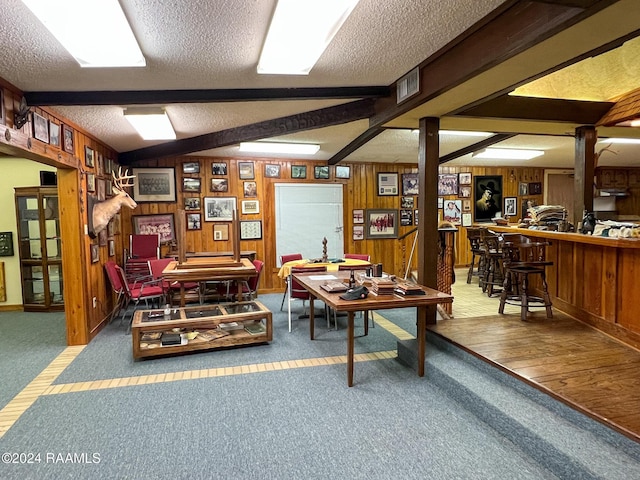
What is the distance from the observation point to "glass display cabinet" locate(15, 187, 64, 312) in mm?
6051

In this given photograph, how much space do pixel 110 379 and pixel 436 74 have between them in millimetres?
3980

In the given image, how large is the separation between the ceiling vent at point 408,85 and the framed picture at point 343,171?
4313 mm

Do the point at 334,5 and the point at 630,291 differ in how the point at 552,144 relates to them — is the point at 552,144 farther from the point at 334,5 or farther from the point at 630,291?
the point at 334,5

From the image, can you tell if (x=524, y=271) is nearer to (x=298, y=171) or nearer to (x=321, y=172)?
(x=321, y=172)

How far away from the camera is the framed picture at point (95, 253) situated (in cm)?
493

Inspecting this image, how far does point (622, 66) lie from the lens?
156 inches

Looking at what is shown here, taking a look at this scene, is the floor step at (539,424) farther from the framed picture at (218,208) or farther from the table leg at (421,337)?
the framed picture at (218,208)

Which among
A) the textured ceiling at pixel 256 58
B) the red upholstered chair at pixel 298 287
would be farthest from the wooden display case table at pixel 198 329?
the textured ceiling at pixel 256 58

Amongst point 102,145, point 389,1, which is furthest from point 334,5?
point 102,145

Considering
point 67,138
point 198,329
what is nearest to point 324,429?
point 198,329

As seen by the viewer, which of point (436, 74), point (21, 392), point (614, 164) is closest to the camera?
point (436, 74)

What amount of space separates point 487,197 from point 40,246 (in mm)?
9042

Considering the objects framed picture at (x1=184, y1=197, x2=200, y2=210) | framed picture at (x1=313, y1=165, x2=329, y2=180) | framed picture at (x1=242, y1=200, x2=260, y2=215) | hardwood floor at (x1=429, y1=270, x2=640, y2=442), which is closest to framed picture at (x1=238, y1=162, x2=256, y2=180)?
framed picture at (x1=242, y1=200, x2=260, y2=215)

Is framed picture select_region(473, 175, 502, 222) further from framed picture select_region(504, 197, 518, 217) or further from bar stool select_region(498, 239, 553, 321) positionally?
bar stool select_region(498, 239, 553, 321)
